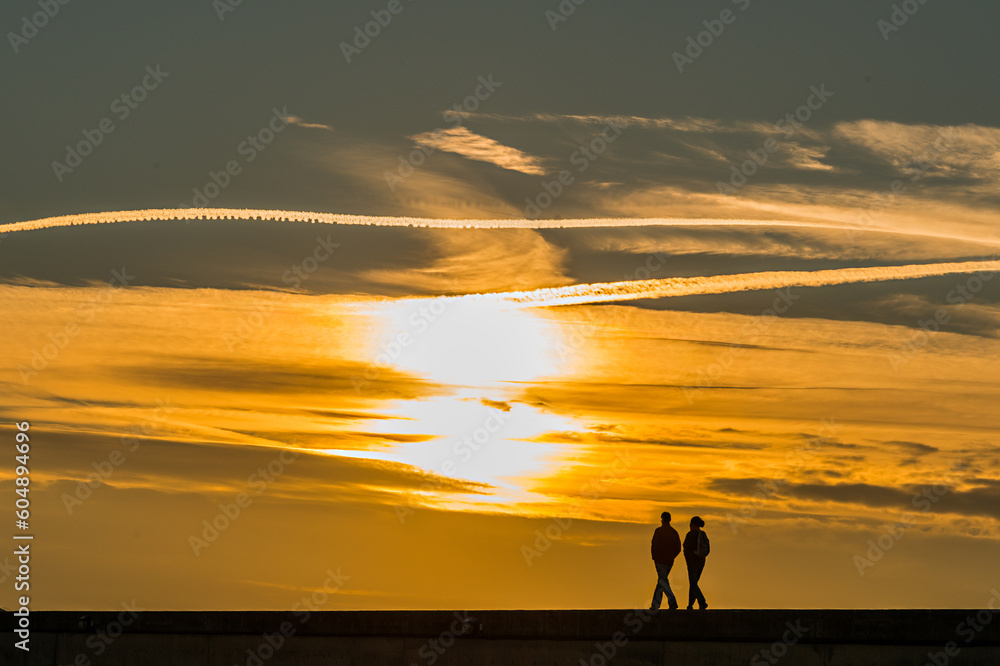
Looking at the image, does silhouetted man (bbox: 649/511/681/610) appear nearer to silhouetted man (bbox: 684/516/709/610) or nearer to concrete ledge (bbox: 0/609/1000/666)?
silhouetted man (bbox: 684/516/709/610)

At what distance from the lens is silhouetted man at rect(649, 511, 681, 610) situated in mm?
23500

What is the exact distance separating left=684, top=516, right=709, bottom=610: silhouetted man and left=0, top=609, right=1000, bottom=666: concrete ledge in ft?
10.1

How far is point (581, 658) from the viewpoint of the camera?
2094 cm

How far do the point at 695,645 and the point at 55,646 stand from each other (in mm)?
13718

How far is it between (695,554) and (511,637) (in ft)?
13.0

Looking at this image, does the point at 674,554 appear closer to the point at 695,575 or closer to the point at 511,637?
the point at 695,575

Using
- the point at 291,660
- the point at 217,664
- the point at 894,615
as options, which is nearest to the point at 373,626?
the point at 291,660

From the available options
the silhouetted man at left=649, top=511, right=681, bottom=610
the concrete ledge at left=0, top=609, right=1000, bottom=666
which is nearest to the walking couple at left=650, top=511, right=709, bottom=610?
the silhouetted man at left=649, top=511, right=681, bottom=610

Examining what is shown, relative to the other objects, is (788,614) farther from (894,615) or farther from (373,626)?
(373,626)

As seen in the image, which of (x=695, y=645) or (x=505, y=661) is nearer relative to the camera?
(x=695, y=645)

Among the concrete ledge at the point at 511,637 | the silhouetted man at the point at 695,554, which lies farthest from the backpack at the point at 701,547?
the concrete ledge at the point at 511,637

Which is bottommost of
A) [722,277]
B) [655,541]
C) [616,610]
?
[616,610]

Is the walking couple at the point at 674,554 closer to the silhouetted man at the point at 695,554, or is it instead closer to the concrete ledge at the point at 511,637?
the silhouetted man at the point at 695,554

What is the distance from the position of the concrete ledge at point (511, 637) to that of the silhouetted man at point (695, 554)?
121 inches
